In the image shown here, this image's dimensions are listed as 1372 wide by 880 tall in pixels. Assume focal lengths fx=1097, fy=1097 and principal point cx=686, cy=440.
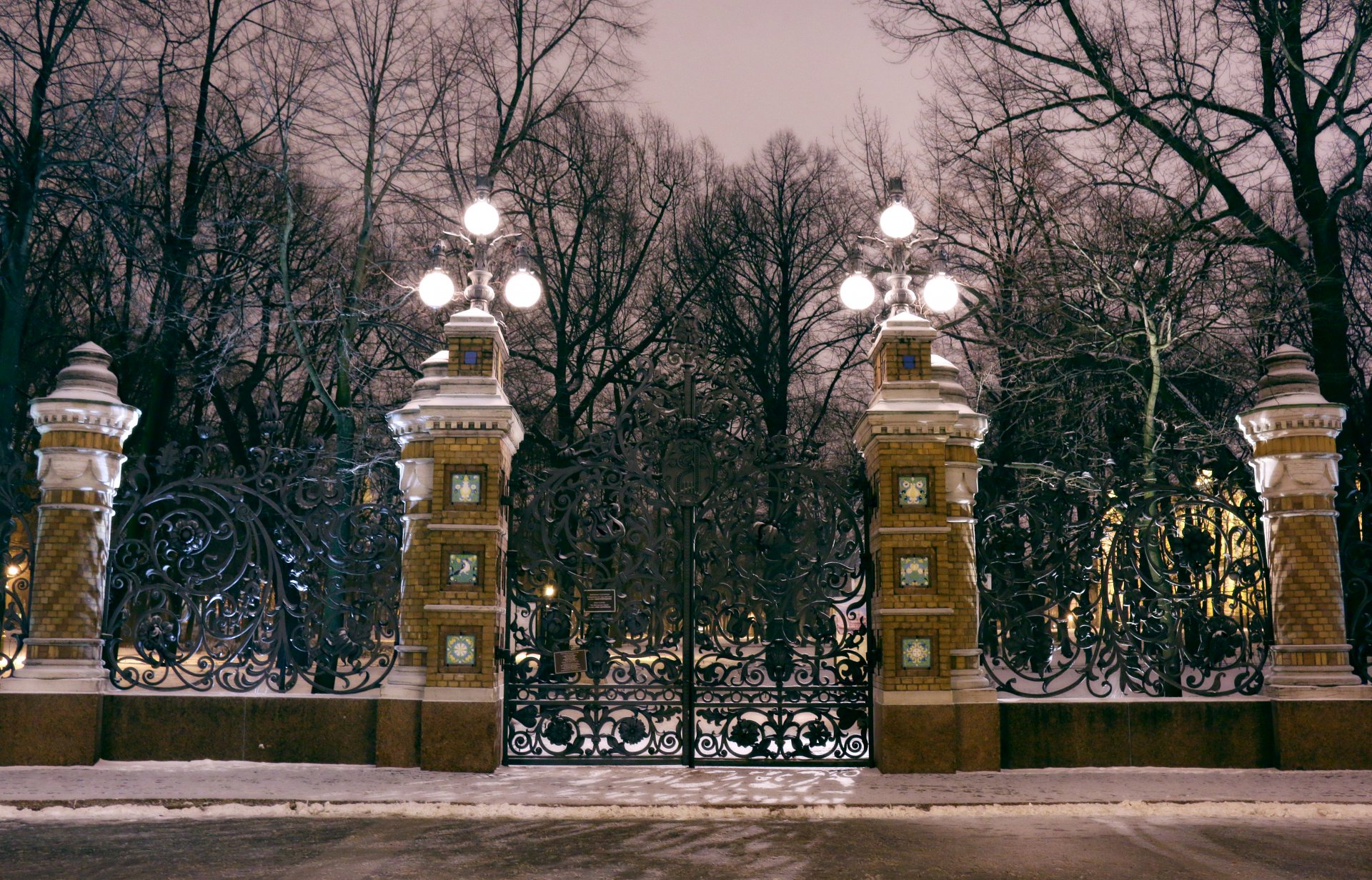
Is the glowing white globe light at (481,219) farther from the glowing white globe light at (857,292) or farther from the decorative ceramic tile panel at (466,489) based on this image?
the glowing white globe light at (857,292)

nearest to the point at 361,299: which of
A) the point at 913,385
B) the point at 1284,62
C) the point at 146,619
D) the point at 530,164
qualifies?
the point at 530,164

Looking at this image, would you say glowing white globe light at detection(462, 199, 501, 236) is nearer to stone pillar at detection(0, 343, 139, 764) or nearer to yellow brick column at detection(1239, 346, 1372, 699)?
stone pillar at detection(0, 343, 139, 764)

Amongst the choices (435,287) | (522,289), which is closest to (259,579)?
(435,287)

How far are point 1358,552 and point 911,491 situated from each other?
4403 millimetres

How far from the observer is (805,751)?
34.1 feet

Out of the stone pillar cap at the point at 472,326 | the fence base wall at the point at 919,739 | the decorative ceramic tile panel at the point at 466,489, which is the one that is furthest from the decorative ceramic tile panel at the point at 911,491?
the stone pillar cap at the point at 472,326

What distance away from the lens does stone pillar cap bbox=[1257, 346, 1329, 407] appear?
10445 mm

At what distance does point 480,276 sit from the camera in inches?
434

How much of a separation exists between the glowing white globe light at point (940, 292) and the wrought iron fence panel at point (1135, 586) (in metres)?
2.05

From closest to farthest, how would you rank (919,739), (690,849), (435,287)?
(690,849), (919,739), (435,287)

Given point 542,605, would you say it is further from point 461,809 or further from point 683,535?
point 461,809

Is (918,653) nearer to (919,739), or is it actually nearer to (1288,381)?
(919,739)

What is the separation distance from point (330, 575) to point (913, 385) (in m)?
6.11

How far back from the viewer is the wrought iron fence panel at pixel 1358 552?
1050 cm
